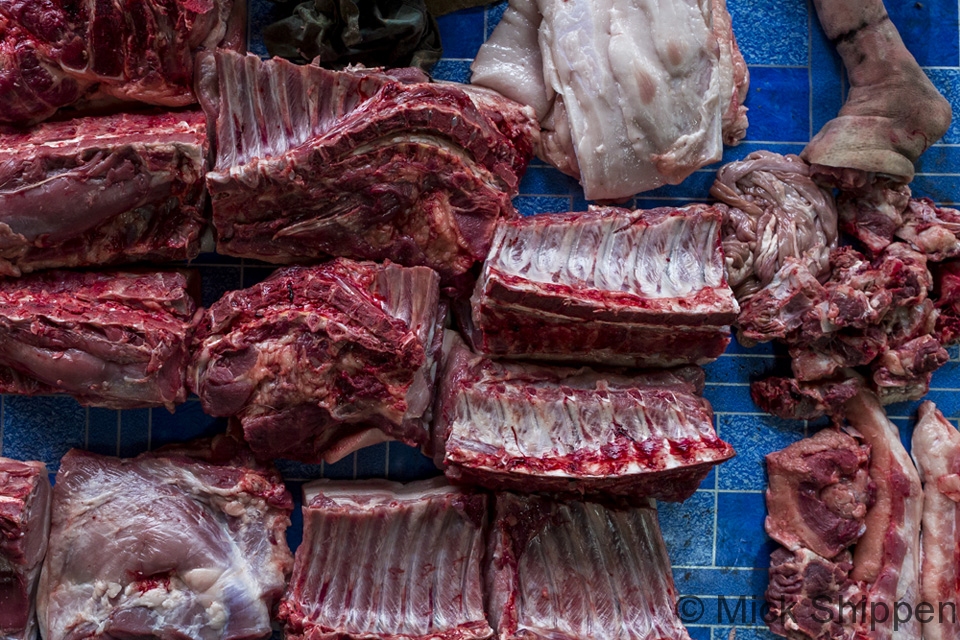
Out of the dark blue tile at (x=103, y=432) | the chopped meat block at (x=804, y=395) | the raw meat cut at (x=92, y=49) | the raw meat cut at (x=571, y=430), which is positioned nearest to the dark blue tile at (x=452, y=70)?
the raw meat cut at (x=92, y=49)

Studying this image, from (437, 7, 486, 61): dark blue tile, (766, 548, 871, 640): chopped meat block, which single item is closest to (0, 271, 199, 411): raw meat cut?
(437, 7, 486, 61): dark blue tile

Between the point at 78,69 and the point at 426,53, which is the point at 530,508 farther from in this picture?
the point at 78,69

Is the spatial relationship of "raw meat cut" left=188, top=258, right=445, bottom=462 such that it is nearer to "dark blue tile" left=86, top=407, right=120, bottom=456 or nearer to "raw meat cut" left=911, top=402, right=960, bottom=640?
"dark blue tile" left=86, top=407, right=120, bottom=456

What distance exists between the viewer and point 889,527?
12.2 feet

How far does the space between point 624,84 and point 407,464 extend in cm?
210

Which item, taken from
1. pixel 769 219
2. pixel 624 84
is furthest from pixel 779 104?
pixel 624 84

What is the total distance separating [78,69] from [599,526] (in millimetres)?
3094

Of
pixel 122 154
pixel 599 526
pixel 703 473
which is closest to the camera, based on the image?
pixel 122 154

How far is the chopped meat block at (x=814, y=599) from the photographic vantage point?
3688mm

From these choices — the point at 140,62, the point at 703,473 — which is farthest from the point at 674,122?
the point at 140,62

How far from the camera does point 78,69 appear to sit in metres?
3.20

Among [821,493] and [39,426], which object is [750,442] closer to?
[821,493]

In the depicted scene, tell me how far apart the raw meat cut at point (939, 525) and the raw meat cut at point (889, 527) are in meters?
0.05

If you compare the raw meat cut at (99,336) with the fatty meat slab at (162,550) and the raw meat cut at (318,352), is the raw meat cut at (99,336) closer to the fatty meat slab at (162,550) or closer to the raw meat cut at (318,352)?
the raw meat cut at (318,352)
